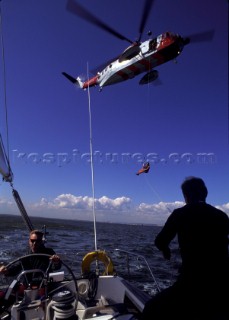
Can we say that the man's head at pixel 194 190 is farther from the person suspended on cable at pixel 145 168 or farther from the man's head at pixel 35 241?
the person suspended on cable at pixel 145 168

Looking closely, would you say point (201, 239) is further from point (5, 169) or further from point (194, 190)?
point (5, 169)

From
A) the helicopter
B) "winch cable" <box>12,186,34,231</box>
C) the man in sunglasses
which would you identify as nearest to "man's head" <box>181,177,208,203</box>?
the man in sunglasses

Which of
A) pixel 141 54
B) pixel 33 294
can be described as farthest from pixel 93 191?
pixel 141 54

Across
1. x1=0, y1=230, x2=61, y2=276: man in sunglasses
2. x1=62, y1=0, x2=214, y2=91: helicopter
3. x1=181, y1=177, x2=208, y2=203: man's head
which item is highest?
x1=62, y1=0, x2=214, y2=91: helicopter

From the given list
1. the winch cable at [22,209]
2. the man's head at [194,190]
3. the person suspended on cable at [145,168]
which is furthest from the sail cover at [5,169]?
the person suspended on cable at [145,168]

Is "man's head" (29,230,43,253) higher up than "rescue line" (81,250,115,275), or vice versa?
"man's head" (29,230,43,253)

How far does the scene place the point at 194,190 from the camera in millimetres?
2568

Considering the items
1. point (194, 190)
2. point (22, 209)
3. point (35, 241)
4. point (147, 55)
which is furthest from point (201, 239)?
point (147, 55)

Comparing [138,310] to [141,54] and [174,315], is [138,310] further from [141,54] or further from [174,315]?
[141,54]

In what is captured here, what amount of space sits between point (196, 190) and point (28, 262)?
13.7 feet

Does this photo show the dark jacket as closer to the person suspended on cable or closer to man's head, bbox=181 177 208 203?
man's head, bbox=181 177 208 203

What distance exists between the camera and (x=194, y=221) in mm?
2377

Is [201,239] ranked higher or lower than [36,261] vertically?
higher

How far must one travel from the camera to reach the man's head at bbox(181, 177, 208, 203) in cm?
256
